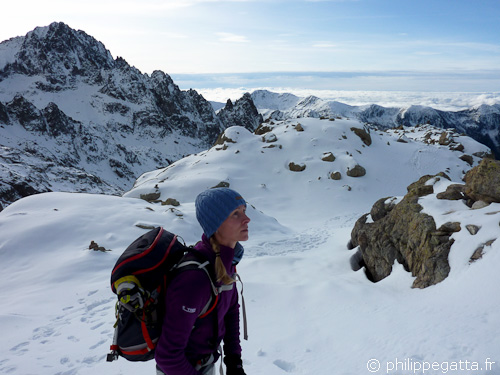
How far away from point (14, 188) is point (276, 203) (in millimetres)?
52434

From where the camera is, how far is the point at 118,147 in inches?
5625

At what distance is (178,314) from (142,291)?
311 mm

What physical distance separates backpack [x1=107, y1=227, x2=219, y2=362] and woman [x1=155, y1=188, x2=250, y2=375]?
0.29 feet

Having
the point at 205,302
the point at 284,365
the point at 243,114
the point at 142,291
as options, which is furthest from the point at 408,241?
the point at 243,114

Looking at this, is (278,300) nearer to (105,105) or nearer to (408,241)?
(408,241)

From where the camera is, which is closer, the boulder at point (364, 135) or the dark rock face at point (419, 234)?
the dark rock face at point (419, 234)

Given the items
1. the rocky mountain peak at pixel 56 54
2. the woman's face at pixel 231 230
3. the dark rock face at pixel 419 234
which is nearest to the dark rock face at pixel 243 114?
the rocky mountain peak at pixel 56 54

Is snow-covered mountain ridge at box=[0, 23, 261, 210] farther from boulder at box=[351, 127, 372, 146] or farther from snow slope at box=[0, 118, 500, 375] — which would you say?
snow slope at box=[0, 118, 500, 375]

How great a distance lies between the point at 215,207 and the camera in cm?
266

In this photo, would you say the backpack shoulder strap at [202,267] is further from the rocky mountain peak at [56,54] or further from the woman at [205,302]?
the rocky mountain peak at [56,54]

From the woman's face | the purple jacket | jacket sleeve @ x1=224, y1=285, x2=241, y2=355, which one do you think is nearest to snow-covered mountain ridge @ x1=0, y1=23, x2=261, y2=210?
jacket sleeve @ x1=224, y1=285, x2=241, y2=355

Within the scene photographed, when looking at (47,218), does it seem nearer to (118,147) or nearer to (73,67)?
(118,147)

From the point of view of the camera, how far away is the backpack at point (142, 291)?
7.14ft

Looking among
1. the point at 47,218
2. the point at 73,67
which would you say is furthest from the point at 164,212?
the point at 73,67
